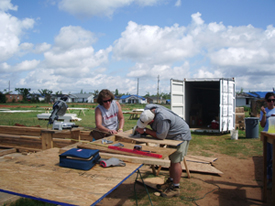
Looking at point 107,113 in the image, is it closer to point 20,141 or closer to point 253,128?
point 20,141

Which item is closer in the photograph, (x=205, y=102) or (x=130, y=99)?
(x=205, y=102)

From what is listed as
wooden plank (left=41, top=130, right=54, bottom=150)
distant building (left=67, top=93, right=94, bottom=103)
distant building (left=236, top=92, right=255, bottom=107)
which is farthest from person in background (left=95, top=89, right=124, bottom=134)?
distant building (left=67, top=93, right=94, bottom=103)

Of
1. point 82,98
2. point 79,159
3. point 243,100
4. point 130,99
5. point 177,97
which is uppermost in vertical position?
point 82,98

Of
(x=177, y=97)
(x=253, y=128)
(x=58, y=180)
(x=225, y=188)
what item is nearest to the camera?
(x=58, y=180)

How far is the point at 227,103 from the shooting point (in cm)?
1049

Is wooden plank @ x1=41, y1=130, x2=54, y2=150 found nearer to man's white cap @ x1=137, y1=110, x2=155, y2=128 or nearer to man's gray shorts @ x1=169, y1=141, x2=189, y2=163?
man's white cap @ x1=137, y1=110, x2=155, y2=128

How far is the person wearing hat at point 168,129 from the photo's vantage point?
344cm

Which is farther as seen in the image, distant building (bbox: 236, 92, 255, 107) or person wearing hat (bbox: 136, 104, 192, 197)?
distant building (bbox: 236, 92, 255, 107)

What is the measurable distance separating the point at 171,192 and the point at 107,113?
1.83 meters

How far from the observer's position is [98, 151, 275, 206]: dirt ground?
12.5 feet

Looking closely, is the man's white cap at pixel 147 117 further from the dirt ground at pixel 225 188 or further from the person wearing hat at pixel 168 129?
the dirt ground at pixel 225 188

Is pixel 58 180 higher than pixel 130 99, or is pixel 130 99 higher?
pixel 130 99

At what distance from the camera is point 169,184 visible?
13.6ft

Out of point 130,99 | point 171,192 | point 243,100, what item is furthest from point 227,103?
point 130,99
